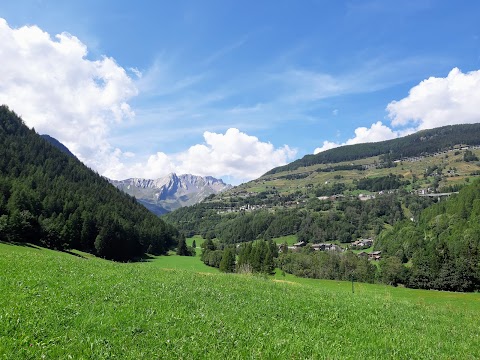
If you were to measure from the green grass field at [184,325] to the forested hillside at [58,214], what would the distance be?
89812 mm

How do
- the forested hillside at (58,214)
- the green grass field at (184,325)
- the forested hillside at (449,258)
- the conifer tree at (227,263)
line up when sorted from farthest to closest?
the conifer tree at (227,263) < the forested hillside at (58,214) < the forested hillside at (449,258) < the green grass field at (184,325)

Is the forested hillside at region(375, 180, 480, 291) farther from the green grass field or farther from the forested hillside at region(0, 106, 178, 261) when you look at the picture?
the forested hillside at region(0, 106, 178, 261)

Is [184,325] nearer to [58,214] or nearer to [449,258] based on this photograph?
[449,258]

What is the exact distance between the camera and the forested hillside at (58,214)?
10800 cm

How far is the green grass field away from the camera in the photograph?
31.6 feet

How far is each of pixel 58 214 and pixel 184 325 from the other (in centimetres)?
13742

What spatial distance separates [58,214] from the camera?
429ft

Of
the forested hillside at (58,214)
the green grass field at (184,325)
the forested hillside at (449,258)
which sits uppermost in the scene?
the forested hillside at (58,214)

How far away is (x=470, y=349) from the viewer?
14375 mm

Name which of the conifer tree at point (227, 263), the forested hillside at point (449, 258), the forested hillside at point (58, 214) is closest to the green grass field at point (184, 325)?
the forested hillside at point (58, 214)

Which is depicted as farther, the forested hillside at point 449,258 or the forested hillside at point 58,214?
the forested hillside at point 58,214

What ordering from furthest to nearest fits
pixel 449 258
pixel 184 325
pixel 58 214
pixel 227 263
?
pixel 58 214 < pixel 227 263 < pixel 449 258 < pixel 184 325

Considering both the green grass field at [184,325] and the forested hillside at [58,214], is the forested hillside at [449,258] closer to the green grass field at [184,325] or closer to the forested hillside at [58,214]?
the green grass field at [184,325]

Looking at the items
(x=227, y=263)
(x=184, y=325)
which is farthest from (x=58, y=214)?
(x=184, y=325)
